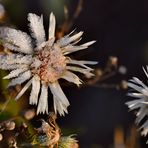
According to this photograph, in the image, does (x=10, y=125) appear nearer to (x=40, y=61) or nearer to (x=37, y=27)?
(x=40, y=61)

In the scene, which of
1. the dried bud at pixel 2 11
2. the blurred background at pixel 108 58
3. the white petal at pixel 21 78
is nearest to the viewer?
the white petal at pixel 21 78

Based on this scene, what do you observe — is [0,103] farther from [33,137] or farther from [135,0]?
[135,0]

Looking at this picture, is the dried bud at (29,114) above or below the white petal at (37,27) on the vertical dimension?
below

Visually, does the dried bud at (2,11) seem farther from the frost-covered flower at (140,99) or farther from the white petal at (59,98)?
the frost-covered flower at (140,99)

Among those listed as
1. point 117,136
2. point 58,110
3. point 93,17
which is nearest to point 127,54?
point 93,17

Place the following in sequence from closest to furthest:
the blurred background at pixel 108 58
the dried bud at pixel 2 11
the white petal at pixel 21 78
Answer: the white petal at pixel 21 78
the dried bud at pixel 2 11
the blurred background at pixel 108 58

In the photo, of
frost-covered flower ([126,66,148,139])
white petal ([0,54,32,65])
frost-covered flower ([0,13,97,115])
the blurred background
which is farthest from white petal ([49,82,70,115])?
the blurred background

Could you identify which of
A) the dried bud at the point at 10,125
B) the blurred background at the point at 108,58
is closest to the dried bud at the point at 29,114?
the dried bud at the point at 10,125
